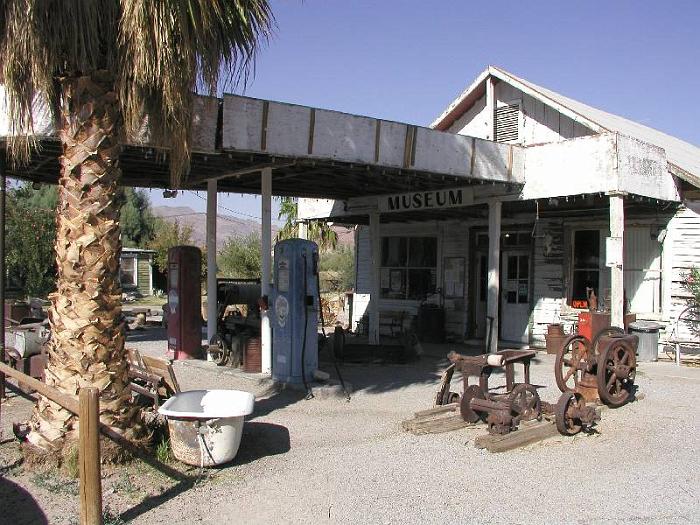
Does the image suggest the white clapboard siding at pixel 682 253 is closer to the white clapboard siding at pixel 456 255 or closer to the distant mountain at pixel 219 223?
the white clapboard siding at pixel 456 255

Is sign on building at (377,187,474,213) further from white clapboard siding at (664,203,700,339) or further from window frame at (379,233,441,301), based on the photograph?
white clapboard siding at (664,203,700,339)

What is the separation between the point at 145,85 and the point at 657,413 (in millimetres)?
6848

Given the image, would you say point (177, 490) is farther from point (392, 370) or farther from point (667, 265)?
point (667, 265)

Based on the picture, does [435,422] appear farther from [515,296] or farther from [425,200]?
[515,296]

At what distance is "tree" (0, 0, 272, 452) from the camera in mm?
5801

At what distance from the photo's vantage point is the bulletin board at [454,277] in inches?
625

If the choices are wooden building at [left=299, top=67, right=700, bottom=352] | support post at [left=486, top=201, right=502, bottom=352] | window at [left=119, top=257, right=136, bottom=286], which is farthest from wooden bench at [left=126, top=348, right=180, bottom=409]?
window at [left=119, top=257, right=136, bottom=286]

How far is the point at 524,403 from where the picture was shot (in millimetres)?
7051

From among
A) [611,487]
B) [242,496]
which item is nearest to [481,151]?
[611,487]

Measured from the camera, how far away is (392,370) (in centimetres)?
1152

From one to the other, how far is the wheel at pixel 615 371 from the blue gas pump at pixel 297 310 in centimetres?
379

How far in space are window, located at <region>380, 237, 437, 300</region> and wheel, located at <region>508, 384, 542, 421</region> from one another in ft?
30.7

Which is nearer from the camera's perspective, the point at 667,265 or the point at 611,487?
the point at 611,487

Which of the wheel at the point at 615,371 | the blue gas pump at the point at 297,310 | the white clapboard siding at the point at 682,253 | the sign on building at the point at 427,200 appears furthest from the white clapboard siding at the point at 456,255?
the wheel at the point at 615,371
